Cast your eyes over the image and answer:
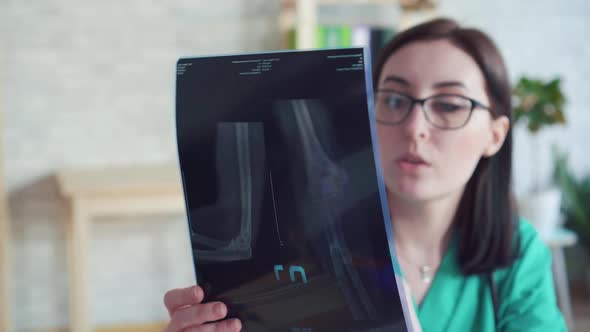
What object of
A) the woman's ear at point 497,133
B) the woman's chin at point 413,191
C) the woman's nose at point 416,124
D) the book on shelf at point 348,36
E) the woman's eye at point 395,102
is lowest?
the woman's chin at point 413,191

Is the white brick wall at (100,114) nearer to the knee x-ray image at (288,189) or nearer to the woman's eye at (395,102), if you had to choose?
the woman's eye at (395,102)

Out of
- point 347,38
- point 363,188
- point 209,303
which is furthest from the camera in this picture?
point 347,38

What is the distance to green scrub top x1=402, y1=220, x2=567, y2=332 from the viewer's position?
0.94 metres

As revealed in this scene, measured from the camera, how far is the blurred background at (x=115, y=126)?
2.59 m

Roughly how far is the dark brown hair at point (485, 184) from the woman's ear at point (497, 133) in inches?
0.4

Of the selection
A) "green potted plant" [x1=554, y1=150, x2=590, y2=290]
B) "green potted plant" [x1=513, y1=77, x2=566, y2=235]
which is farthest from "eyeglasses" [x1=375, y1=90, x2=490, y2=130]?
"green potted plant" [x1=554, y1=150, x2=590, y2=290]

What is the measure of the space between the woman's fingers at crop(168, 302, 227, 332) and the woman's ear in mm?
544

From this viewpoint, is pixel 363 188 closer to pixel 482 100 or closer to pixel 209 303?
pixel 209 303

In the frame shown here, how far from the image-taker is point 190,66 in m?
0.60

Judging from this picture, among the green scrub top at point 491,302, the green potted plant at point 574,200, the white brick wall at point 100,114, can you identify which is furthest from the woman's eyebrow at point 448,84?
the green potted plant at point 574,200

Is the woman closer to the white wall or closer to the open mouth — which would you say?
the open mouth


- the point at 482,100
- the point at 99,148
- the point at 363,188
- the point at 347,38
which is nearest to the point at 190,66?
the point at 363,188

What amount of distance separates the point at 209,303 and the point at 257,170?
0.18 meters

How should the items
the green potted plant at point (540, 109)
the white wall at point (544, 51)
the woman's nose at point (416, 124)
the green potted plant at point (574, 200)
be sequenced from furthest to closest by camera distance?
1. the white wall at point (544, 51)
2. the green potted plant at point (574, 200)
3. the green potted plant at point (540, 109)
4. the woman's nose at point (416, 124)
